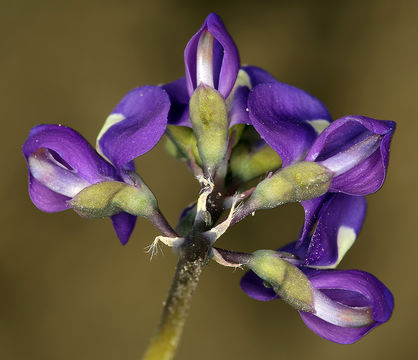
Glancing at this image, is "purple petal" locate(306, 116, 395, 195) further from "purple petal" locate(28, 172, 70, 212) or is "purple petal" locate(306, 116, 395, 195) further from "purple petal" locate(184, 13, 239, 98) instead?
"purple petal" locate(28, 172, 70, 212)

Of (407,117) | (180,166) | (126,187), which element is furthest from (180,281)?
(407,117)

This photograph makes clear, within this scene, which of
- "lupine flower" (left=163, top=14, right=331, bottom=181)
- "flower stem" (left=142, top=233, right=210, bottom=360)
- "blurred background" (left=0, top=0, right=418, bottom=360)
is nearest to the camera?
"flower stem" (left=142, top=233, right=210, bottom=360)

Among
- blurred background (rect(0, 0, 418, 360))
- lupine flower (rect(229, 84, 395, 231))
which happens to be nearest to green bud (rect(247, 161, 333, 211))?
lupine flower (rect(229, 84, 395, 231))

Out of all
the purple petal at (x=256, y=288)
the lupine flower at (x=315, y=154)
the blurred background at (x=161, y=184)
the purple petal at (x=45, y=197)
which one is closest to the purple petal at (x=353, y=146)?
the lupine flower at (x=315, y=154)

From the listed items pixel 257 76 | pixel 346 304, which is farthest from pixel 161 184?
pixel 346 304

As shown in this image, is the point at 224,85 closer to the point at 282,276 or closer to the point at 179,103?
the point at 179,103

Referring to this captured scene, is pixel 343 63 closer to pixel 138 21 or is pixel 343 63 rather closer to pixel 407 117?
pixel 407 117
